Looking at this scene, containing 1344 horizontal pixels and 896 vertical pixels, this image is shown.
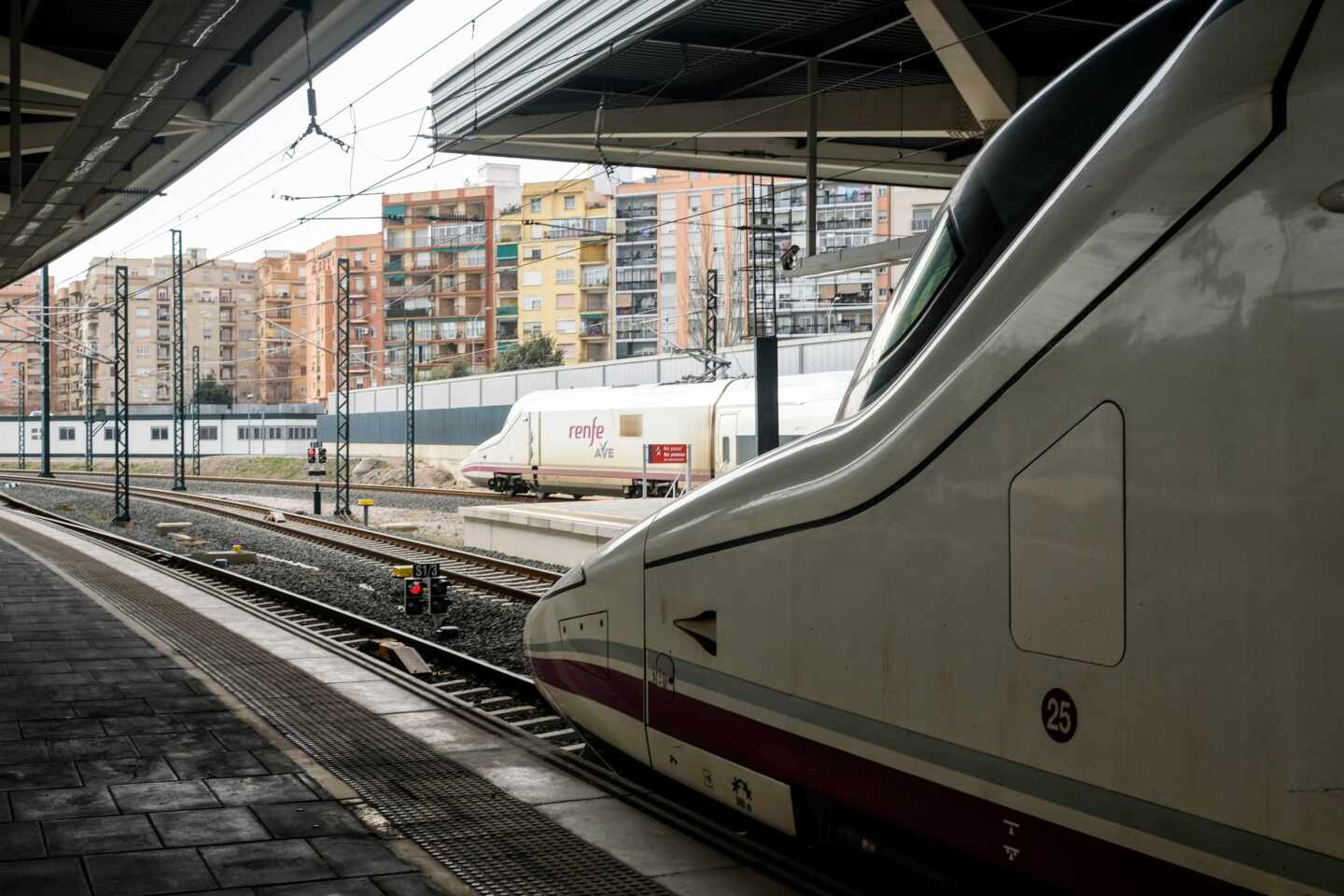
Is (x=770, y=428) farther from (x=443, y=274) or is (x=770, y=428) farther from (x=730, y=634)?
(x=443, y=274)

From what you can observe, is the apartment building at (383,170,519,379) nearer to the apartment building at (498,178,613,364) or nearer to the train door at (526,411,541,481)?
the apartment building at (498,178,613,364)

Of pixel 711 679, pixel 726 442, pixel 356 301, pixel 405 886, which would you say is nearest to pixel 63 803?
pixel 405 886

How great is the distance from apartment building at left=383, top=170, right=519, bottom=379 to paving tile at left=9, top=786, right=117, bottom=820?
83.5m

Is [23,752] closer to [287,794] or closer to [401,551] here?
[287,794]

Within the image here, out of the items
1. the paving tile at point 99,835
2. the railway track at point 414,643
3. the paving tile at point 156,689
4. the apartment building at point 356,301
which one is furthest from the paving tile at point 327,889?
the apartment building at point 356,301

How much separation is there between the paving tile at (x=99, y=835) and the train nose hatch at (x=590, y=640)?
203 centimetres

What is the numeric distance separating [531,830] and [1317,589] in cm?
389

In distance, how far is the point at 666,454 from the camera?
27.8 metres

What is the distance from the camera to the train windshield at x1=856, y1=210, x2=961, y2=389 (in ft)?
14.3

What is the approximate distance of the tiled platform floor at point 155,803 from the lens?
15.7 ft

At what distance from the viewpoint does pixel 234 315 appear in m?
131

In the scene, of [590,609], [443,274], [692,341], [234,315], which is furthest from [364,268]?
[590,609]

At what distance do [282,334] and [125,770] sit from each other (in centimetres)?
12060

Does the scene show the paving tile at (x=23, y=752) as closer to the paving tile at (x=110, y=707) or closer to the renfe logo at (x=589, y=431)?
the paving tile at (x=110, y=707)
